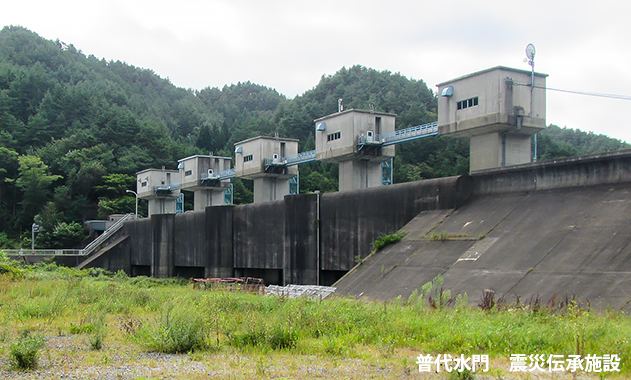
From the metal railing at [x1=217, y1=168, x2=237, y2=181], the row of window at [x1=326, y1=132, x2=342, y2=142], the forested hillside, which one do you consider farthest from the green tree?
the row of window at [x1=326, y1=132, x2=342, y2=142]

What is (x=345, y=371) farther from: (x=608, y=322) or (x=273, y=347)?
(x=608, y=322)

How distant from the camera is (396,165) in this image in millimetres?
87438

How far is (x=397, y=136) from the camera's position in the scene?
131 ft

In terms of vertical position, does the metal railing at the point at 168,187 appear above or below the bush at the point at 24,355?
above

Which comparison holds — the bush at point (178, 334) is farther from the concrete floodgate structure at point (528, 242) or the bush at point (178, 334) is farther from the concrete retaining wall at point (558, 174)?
the concrete retaining wall at point (558, 174)

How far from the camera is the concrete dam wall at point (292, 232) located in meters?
27.9

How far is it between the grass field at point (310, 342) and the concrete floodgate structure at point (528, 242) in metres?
1.86

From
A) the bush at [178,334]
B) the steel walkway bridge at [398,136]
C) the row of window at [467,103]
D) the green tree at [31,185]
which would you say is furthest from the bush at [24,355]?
the green tree at [31,185]

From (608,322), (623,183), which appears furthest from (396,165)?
(608,322)

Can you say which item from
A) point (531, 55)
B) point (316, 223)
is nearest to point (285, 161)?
point (316, 223)

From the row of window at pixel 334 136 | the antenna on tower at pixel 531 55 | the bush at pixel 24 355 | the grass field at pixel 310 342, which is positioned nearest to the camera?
the grass field at pixel 310 342

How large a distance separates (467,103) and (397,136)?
27.4 ft

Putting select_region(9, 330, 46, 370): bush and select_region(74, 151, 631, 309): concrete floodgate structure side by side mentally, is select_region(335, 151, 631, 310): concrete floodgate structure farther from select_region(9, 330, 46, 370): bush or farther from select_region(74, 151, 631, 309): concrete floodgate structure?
select_region(9, 330, 46, 370): bush

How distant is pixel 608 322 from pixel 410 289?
9.58 meters
